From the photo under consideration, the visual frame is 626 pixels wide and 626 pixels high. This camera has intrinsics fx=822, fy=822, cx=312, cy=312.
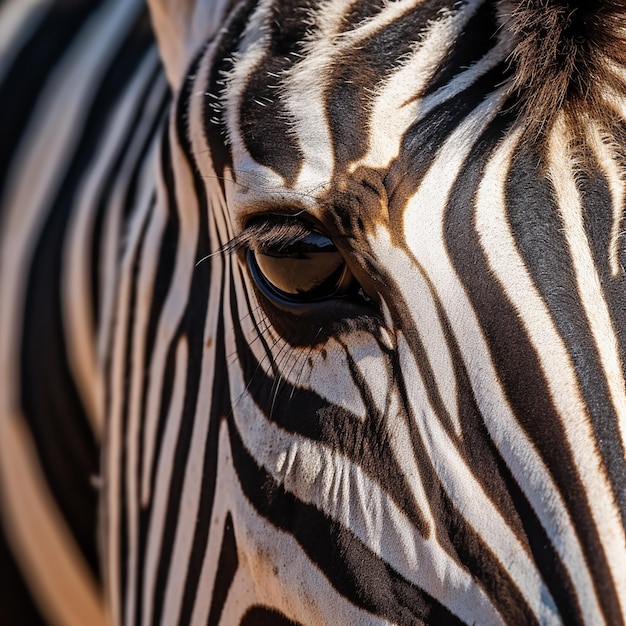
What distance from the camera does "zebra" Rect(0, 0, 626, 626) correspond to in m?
1.06

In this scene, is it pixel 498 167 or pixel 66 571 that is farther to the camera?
pixel 66 571

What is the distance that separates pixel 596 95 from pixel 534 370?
1.36 ft

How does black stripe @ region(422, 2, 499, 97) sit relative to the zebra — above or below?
above

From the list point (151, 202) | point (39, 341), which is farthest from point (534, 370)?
point (39, 341)

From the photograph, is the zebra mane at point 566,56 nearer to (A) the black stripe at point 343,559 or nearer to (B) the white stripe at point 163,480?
(A) the black stripe at point 343,559

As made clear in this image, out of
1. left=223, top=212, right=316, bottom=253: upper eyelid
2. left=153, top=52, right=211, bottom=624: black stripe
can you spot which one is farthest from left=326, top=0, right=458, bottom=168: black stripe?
left=153, top=52, right=211, bottom=624: black stripe

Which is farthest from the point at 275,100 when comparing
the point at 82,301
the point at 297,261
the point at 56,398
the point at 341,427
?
the point at 56,398

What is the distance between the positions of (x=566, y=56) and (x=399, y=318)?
1.44 ft

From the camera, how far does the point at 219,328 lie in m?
1.50

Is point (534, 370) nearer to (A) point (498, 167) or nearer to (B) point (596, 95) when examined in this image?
(A) point (498, 167)

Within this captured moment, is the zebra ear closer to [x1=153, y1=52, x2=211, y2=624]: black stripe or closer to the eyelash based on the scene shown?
[x1=153, y1=52, x2=211, y2=624]: black stripe

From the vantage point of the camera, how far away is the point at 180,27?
1815mm

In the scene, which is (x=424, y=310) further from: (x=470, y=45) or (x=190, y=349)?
(x=190, y=349)

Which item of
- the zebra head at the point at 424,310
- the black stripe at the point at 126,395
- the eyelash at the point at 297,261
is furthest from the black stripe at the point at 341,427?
the black stripe at the point at 126,395
